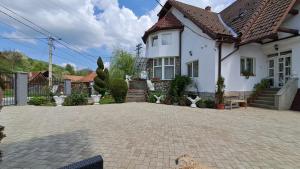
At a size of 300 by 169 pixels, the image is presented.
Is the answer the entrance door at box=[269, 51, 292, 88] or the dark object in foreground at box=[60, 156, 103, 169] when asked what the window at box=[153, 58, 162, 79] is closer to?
the entrance door at box=[269, 51, 292, 88]

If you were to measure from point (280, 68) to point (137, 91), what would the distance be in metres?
10.0

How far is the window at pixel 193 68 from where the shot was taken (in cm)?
1532

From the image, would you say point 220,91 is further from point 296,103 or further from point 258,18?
point 258,18

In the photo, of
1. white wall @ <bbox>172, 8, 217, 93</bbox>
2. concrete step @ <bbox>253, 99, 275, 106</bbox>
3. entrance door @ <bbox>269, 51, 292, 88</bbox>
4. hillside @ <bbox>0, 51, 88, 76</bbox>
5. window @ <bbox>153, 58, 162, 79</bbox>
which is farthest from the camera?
window @ <bbox>153, 58, 162, 79</bbox>

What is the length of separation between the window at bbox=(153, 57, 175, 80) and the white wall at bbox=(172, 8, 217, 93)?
3.35 feet

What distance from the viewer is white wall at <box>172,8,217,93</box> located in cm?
1347

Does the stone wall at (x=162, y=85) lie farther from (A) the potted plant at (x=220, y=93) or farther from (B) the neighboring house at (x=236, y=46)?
(A) the potted plant at (x=220, y=93)

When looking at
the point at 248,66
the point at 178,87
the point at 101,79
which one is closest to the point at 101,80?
the point at 101,79

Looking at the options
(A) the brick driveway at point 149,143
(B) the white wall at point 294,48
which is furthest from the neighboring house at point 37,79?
(B) the white wall at point 294,48

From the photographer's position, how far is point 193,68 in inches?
621

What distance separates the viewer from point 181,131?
663 centimetres

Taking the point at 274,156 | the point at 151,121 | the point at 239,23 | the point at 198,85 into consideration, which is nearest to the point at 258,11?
the point at 239,23

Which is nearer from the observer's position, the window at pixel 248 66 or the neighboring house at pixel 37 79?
the window at pixel 248 66

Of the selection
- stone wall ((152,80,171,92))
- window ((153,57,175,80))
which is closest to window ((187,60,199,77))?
window ((153,57,175,80))
